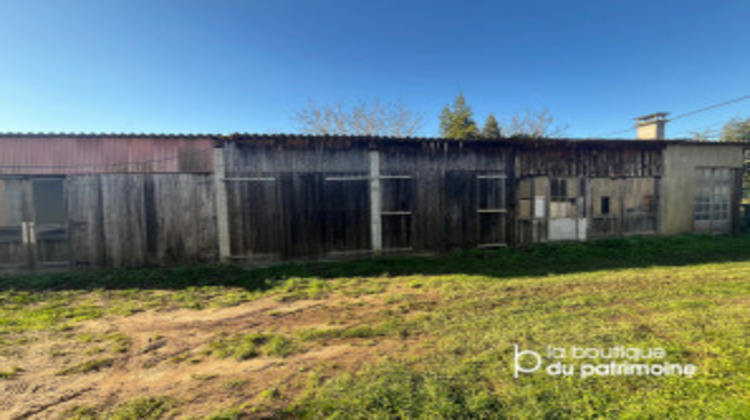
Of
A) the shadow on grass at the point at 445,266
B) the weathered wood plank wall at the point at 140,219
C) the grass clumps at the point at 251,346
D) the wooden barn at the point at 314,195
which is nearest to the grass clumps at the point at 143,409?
the grass clumps at the point at 251,346

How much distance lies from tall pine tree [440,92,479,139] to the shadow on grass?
17.3m

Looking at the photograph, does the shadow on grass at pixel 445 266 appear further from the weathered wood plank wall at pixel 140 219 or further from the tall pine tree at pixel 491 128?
the tall pine tree at pixel 491 128

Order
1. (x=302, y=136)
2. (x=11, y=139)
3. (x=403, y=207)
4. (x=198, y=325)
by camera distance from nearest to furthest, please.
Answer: (x=198, y=325)
(x=11, y=139)
(x=302, y=136)
(x=403, y=207)

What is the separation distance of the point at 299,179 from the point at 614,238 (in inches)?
396

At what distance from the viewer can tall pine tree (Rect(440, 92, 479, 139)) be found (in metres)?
25.6

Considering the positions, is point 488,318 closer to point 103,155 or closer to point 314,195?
point 314,195

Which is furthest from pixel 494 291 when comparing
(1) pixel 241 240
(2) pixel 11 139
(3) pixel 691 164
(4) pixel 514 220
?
(2) pixel 11 139

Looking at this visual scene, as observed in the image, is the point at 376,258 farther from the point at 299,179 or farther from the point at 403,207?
the point at 299,179

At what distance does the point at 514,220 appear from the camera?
947cm

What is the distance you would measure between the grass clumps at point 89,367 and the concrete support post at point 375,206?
236 inches

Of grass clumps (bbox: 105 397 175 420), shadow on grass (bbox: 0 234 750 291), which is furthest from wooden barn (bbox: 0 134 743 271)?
grass clumps (bbox: 105 397 175 420)

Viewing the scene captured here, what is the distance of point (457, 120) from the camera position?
26812 mm

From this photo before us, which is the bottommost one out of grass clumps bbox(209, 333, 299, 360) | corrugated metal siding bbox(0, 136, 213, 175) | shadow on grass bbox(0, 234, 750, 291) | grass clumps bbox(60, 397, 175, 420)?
grass clumps bbox(209, 333, 299, 360)

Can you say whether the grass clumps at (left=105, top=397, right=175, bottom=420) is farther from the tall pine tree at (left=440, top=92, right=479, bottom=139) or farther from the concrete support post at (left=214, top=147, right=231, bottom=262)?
the tall pine tree at (left=440, top=92, right=479, bottom=139)
